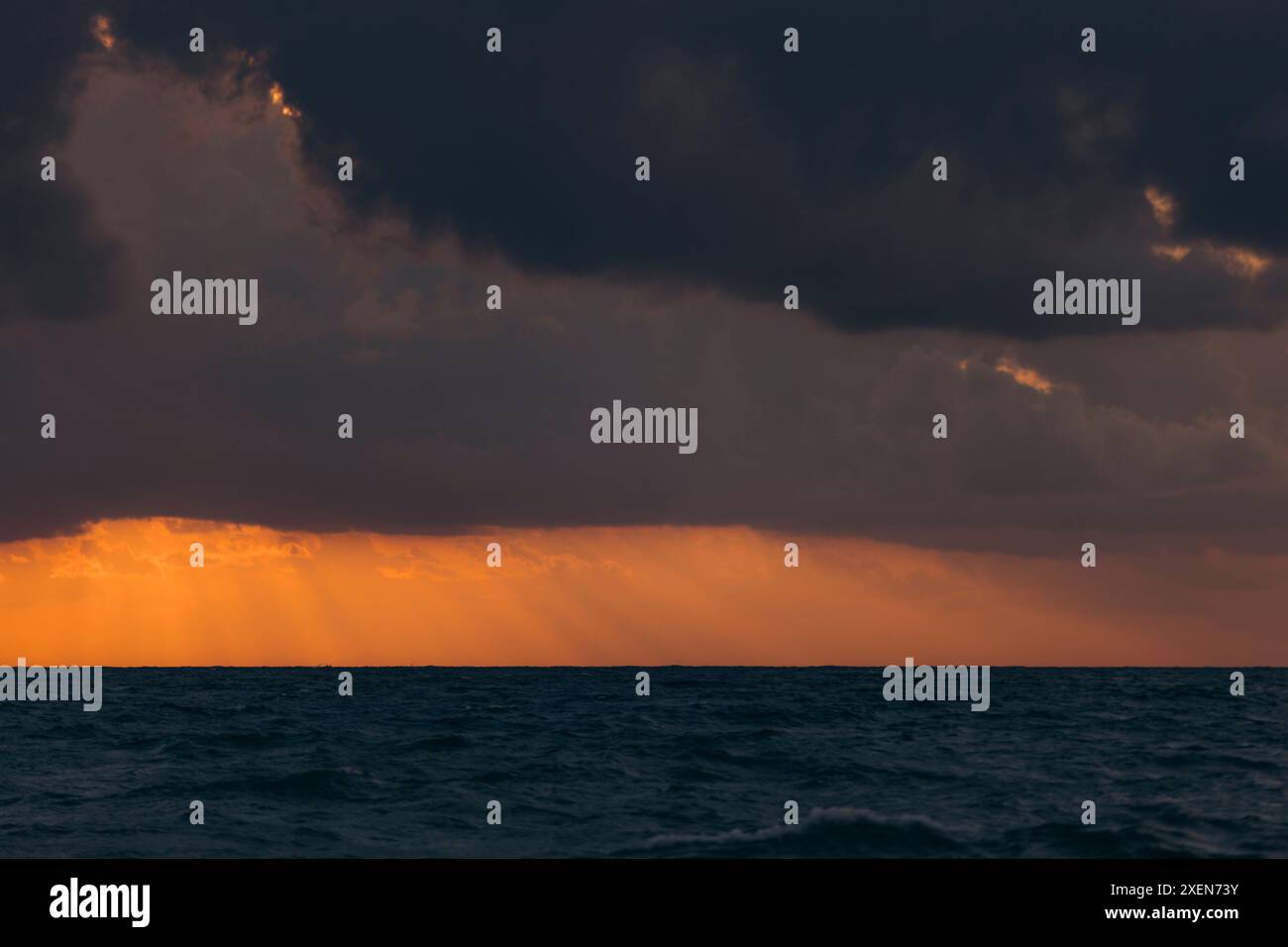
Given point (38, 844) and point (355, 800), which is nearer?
point (38, 844)

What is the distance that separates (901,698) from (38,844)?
5342cm

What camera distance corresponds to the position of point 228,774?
127 ft

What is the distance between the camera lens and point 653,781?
118ft

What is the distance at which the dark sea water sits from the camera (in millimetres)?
27438

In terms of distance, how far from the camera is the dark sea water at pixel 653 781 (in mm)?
27438
